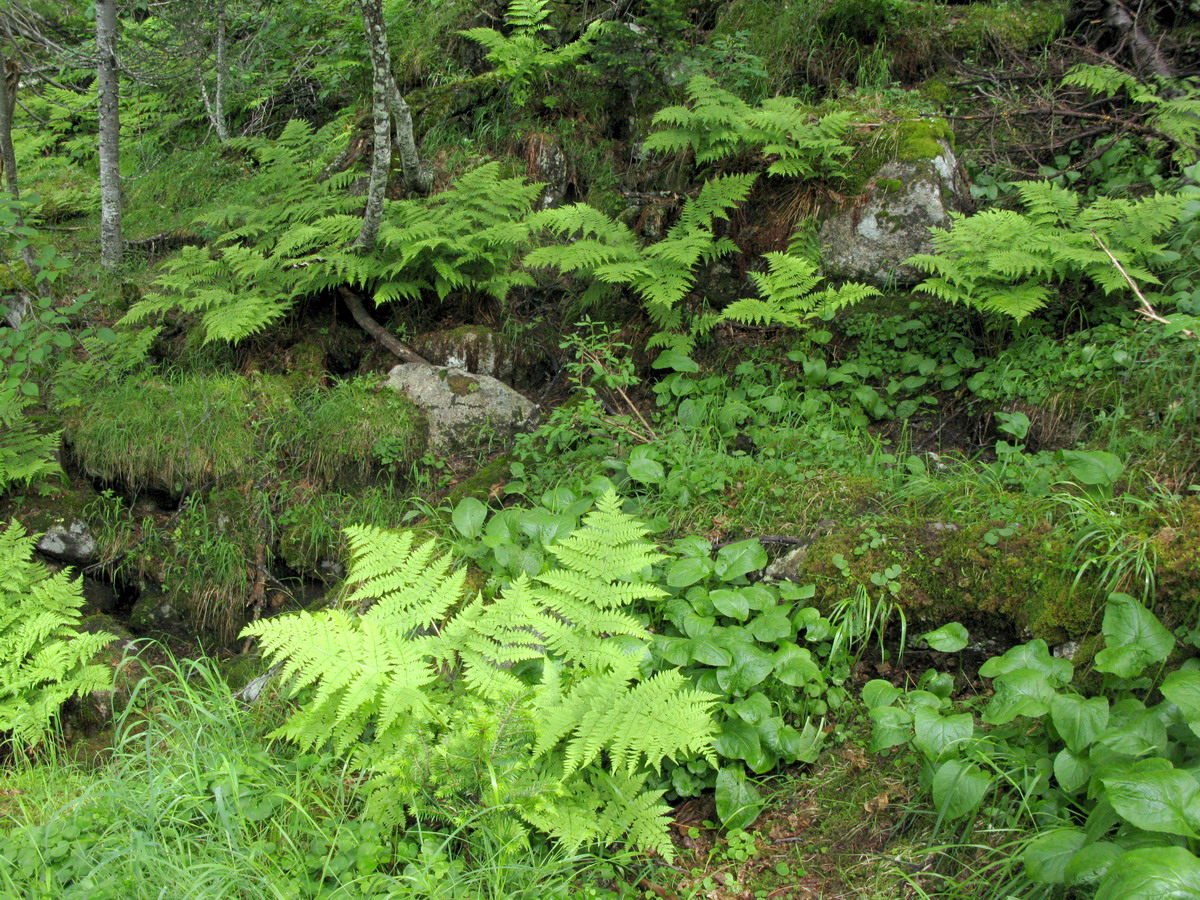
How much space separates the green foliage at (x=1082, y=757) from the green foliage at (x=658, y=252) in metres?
3.00

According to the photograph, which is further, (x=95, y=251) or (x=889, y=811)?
(x=95, y=251)

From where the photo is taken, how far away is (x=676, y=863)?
2.69 metres

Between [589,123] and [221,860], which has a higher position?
[589,123]

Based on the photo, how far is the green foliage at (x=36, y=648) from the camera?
378 centimetres

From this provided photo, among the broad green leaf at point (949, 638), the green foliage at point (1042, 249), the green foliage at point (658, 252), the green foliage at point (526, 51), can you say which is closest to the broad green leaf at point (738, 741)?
the broad green leaf at point (949, 638)

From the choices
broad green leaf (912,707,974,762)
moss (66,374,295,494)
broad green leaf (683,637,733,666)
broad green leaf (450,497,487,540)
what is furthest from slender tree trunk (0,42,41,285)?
broad green leaf (912,707,974,762)

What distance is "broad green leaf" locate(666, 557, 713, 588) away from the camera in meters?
3.26

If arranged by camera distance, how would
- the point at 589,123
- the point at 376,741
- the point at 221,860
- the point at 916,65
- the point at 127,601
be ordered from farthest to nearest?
the point at 589,123
the point at 916,65
the point at 127,601
the point at 376,741
the point at 221,860

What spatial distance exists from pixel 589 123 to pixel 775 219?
2.24 meters

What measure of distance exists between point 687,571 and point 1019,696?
133cm

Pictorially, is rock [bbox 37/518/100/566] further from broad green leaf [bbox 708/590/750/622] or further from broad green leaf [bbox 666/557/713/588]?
broad green leaf [bbox 708/590/750/622]

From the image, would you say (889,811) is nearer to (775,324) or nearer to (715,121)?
(775,324)

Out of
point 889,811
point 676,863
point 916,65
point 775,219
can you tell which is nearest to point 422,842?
point 676,863

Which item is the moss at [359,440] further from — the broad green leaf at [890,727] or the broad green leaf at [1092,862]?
the broad green leaf at [1092,862]
